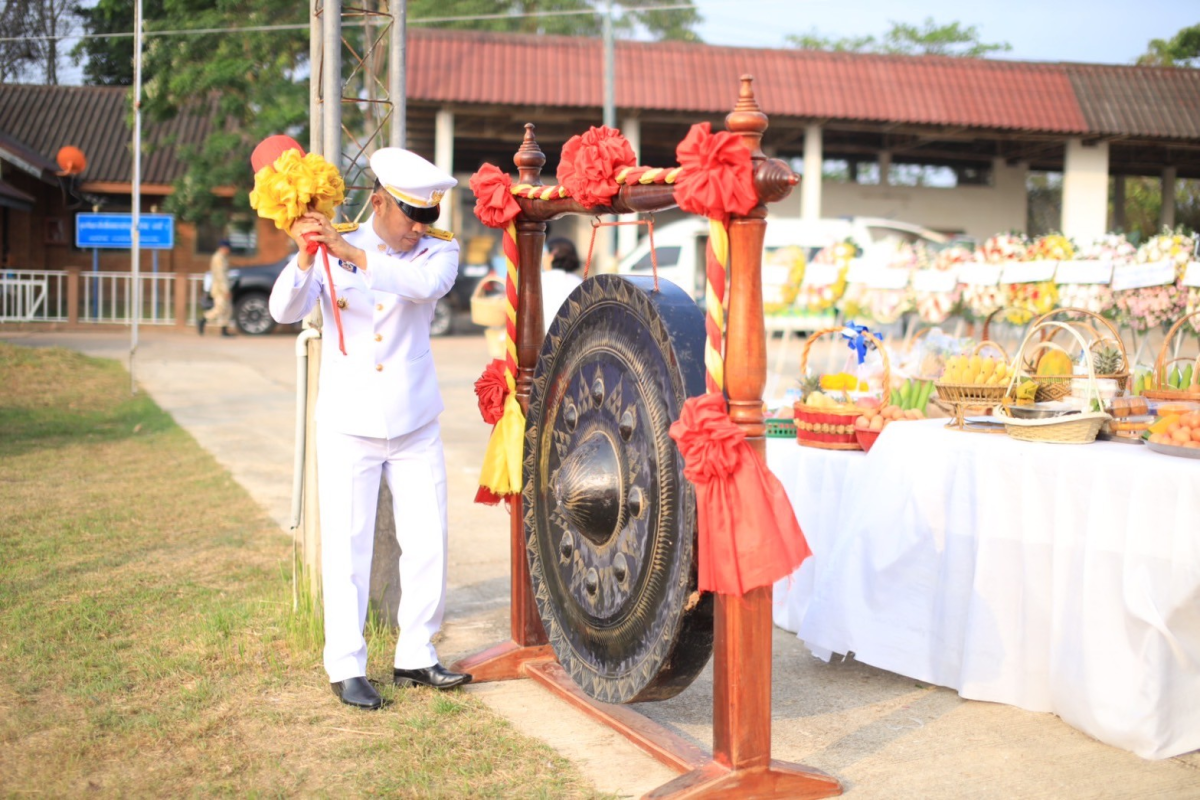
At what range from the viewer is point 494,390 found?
4535 millimetres

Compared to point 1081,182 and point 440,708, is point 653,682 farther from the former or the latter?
point 1081,182

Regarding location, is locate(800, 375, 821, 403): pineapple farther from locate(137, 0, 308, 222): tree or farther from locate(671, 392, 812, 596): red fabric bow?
locate(137, 0, 308, 222): tree

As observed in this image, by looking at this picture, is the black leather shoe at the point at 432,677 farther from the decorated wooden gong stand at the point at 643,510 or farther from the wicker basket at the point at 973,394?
the wicker basket at the point at 973,394

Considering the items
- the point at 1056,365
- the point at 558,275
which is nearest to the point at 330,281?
the point at 558,275

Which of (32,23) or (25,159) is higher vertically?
(32,23)

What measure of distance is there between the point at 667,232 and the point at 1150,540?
1758 centimetres

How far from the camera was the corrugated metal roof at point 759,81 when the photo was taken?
68.4 ft

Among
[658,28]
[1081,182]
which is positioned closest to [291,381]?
[1081,182]

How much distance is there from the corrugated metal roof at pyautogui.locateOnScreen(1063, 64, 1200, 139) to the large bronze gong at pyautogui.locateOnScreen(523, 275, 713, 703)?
2074 centimetres

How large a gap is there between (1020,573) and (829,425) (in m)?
1.06

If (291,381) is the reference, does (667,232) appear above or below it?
above

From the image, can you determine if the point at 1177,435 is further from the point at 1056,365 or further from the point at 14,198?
the point at 14,198

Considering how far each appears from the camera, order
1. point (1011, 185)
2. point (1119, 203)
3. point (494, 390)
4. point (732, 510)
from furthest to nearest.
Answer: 1. point (1119, 203)
2. point (1011, 185)
3. point (494, 390)
4. point (732, 510)

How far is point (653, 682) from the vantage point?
11.1 feet
